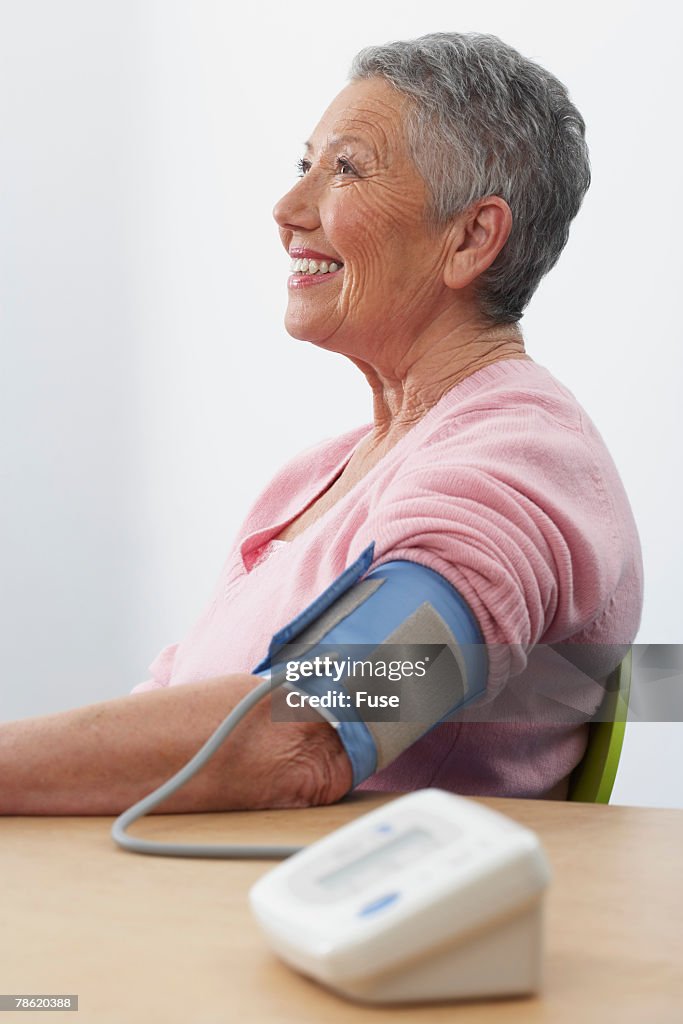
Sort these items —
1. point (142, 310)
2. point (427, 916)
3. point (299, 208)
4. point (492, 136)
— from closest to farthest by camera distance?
1. point (427, 916)
2. point (492, 136)
3. point (299, 208)
4. point (142, 310)

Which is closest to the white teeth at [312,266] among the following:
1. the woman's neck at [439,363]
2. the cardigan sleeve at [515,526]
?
the woman's neck at [439,363]

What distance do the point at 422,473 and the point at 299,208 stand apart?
0.53 meters

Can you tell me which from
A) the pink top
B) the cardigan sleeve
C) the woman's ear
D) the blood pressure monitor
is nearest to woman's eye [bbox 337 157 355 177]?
the woman's ear

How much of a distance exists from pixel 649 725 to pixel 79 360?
1763mm

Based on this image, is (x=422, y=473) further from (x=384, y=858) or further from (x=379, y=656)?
(x=384, y=858)

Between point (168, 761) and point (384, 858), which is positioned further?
point (168, 761)

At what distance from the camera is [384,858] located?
0.49 metres

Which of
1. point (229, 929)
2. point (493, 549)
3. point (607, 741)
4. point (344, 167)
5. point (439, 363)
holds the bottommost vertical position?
point (607, 741)

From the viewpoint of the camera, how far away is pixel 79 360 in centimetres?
324

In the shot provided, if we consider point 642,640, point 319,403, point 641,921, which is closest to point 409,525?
point 641,921

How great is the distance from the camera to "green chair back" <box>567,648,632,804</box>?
107 cm

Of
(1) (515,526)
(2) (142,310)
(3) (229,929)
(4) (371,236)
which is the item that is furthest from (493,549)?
(2) (142,310)

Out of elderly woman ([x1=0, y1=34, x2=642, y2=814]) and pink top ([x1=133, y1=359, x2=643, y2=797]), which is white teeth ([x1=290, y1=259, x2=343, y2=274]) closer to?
elderly woman ([x1=0, y1=34, x2=642, y2=814])

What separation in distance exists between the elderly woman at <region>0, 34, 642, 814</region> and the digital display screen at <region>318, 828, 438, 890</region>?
0.32m
